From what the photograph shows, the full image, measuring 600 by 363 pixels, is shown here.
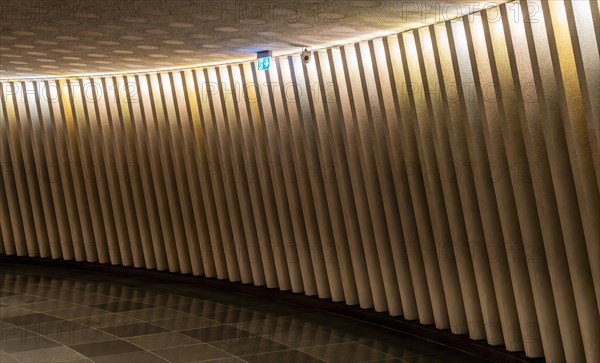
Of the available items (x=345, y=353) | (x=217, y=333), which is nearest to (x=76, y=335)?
(x=217, y=333)

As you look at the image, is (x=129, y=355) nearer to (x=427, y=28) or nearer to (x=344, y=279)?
(x=344, y=279)

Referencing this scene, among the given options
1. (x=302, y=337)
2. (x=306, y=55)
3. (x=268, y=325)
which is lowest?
(x=302, y=337)

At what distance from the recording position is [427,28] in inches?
331

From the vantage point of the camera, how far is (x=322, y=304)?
34.9ft

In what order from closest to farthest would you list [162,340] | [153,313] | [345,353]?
1. [345,353]
2. [162,340]
3. [153,313]

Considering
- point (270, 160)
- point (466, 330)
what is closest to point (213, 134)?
point (270, 160)

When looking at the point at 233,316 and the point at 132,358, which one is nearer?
the point at 132,358

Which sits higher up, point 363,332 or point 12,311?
point 12,311

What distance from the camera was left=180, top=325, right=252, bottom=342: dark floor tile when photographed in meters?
9.46

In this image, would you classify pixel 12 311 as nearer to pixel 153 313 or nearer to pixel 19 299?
pixel 19 299

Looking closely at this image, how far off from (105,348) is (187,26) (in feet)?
11.3

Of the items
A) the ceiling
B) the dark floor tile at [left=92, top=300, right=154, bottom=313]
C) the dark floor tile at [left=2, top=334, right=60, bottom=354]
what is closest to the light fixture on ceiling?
the ceiling

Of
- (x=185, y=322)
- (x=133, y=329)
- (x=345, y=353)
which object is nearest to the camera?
(x=345, y=353)

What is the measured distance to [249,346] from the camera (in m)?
9.06
